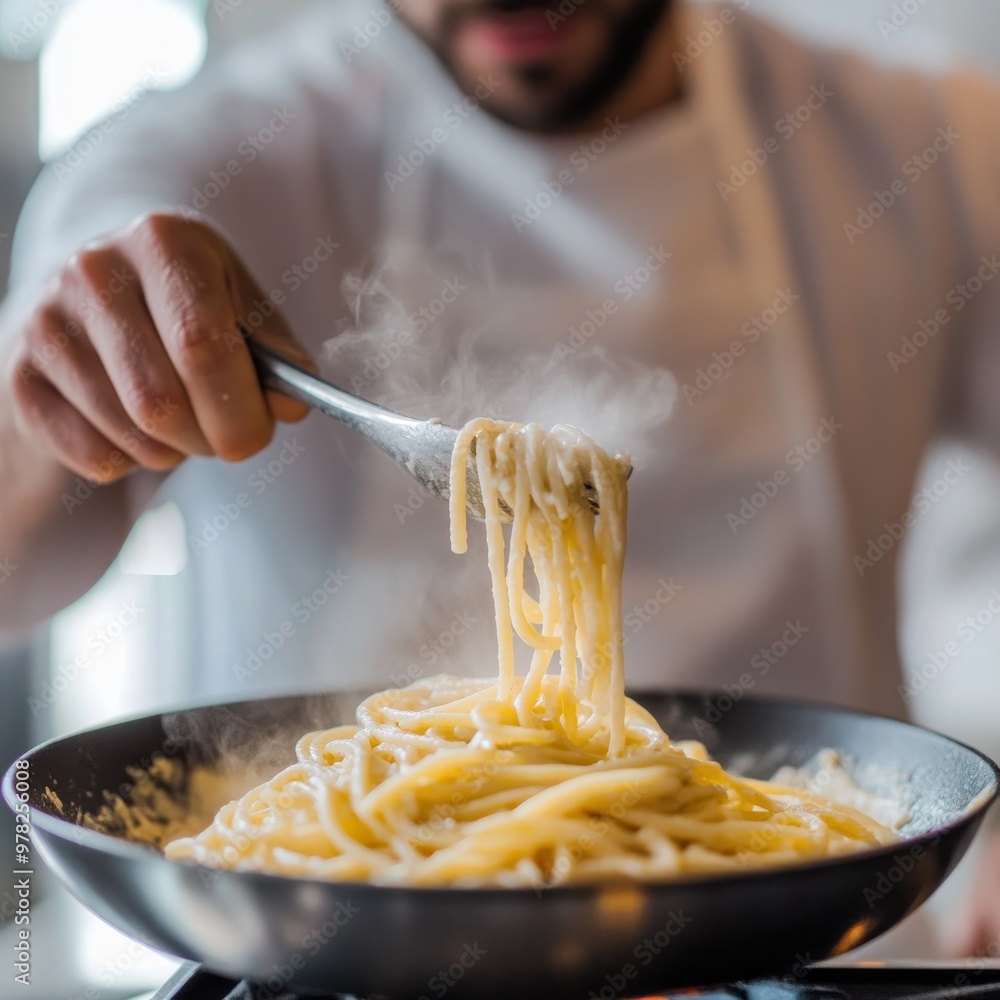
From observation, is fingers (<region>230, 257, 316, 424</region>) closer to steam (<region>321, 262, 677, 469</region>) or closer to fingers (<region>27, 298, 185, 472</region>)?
fingers (<region>27, 298, 185, 472</region>)

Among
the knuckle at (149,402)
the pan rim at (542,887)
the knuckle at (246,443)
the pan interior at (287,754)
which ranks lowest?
the pan interior at (287,754)

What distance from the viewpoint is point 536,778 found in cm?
129

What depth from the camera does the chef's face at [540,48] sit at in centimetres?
212

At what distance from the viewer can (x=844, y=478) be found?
234cm

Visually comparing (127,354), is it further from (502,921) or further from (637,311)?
(637,311)

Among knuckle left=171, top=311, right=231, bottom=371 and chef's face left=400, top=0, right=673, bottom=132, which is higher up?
chef's face left=400, top=0, right=673, bottom=132

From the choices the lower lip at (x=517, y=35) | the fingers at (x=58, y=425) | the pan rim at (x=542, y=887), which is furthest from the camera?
the lower lip at (x=517, y=35)

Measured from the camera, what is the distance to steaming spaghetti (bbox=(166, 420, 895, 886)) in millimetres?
1167

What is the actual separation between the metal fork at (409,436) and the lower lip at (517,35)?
104 cm

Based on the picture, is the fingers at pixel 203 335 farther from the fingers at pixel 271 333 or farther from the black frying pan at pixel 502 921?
the black frying pan at pixel 502 921

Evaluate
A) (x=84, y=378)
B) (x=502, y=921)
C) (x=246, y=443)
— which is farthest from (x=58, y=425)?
(x=502, y=921)

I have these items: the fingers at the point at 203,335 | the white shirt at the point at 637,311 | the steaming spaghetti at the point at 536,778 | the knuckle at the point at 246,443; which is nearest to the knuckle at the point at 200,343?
the fingers at the point at 203,335

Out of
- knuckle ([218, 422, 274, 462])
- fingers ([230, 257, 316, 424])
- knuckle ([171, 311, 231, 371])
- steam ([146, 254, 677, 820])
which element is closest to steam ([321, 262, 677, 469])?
steam ([146, 254, 677, 820])

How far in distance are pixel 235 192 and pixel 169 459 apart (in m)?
0.93
